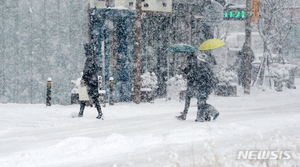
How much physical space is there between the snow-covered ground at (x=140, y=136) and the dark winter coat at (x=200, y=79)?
2.87 feet

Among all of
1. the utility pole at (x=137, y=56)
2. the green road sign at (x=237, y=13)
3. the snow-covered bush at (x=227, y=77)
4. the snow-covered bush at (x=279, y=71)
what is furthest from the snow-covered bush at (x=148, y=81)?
the snow-covered bush at (x=279, y=71)

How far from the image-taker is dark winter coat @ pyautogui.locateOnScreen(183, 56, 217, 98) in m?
10.4

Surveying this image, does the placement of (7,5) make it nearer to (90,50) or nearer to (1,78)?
(1,78)

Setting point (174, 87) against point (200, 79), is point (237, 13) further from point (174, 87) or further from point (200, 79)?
point (200, 79)

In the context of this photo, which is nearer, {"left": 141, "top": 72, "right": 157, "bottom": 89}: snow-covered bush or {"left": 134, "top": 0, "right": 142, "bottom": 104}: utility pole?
{"left": 134, "top": 0, "right": 142, "bottom": 104}: utility pole

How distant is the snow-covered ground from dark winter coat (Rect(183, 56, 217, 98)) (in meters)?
0.87

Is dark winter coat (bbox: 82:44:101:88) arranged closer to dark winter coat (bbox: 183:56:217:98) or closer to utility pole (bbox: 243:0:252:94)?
dark winter coat (bbox: 183:56:217:98)

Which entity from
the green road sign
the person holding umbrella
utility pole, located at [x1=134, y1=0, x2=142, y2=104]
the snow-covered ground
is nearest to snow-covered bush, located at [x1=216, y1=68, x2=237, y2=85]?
the green road sign

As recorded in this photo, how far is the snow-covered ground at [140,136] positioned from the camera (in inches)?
229

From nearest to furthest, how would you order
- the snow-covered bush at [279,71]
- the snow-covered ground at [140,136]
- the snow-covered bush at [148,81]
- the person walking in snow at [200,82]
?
the snow-covered ground at [140,136] < the person walking in snow at [200,82] < the snow-covered bush at [148,81] < the snow-covered bush at [279,71]

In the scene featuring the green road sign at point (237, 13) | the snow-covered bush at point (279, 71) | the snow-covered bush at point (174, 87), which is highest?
the green road sign at point (237, 13)

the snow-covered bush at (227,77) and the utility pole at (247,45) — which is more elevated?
the utility pole at (247,45)

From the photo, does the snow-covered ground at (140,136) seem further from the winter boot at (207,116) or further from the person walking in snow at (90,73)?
the person walking in snow at (90,73)

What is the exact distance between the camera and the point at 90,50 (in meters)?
10.8
